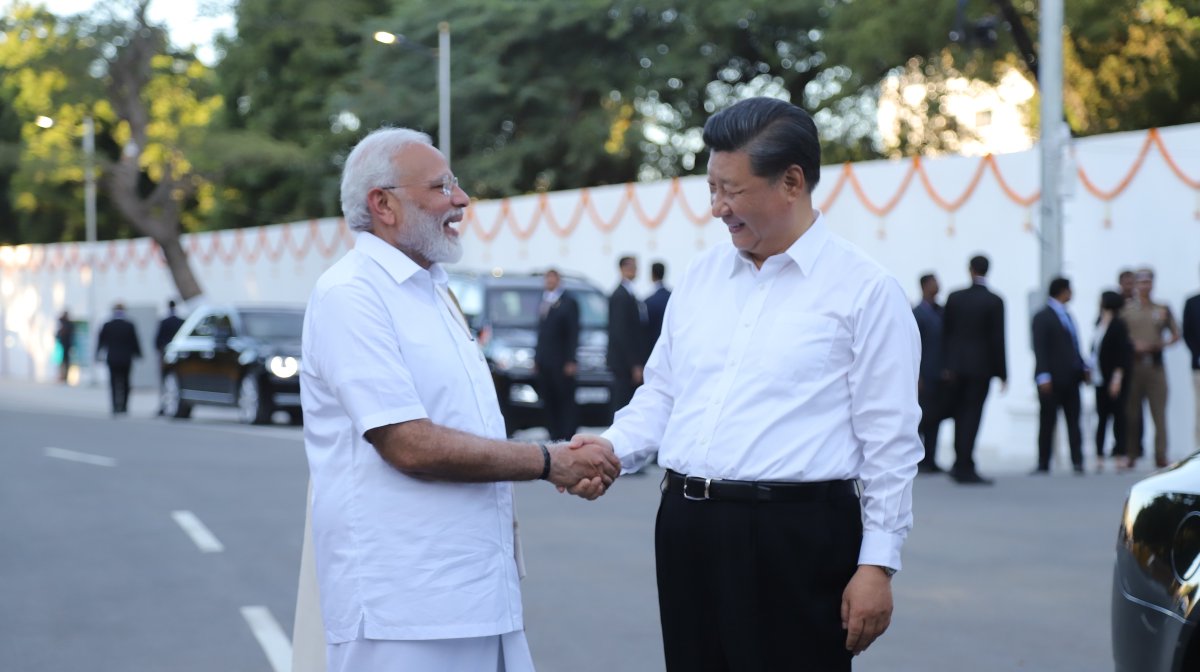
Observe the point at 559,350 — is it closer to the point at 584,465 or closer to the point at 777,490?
the point at 584,465

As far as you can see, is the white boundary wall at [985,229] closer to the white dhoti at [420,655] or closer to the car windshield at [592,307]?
the car windshield at [592,307]

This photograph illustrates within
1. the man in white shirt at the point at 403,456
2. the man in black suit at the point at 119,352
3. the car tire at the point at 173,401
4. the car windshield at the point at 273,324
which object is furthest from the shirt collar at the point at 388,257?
the man in black suit at the point at 119,352

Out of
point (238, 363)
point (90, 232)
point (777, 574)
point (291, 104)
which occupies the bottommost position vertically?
point (777, 574)

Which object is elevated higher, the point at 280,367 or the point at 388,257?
the point at 388,257

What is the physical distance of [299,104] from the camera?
53.2m

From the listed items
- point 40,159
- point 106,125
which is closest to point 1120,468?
point 40,159

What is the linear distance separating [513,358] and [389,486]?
50.2ft

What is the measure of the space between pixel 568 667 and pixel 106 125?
209 ft

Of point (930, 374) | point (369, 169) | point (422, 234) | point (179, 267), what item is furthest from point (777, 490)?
point (179, 267)

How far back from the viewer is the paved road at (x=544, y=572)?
754cm

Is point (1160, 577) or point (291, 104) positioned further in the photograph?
point (291, 104)

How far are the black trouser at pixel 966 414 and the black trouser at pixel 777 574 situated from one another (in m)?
11.2

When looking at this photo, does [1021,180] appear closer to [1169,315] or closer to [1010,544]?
[1169,315]

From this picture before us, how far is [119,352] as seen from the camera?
27641 millimetres
